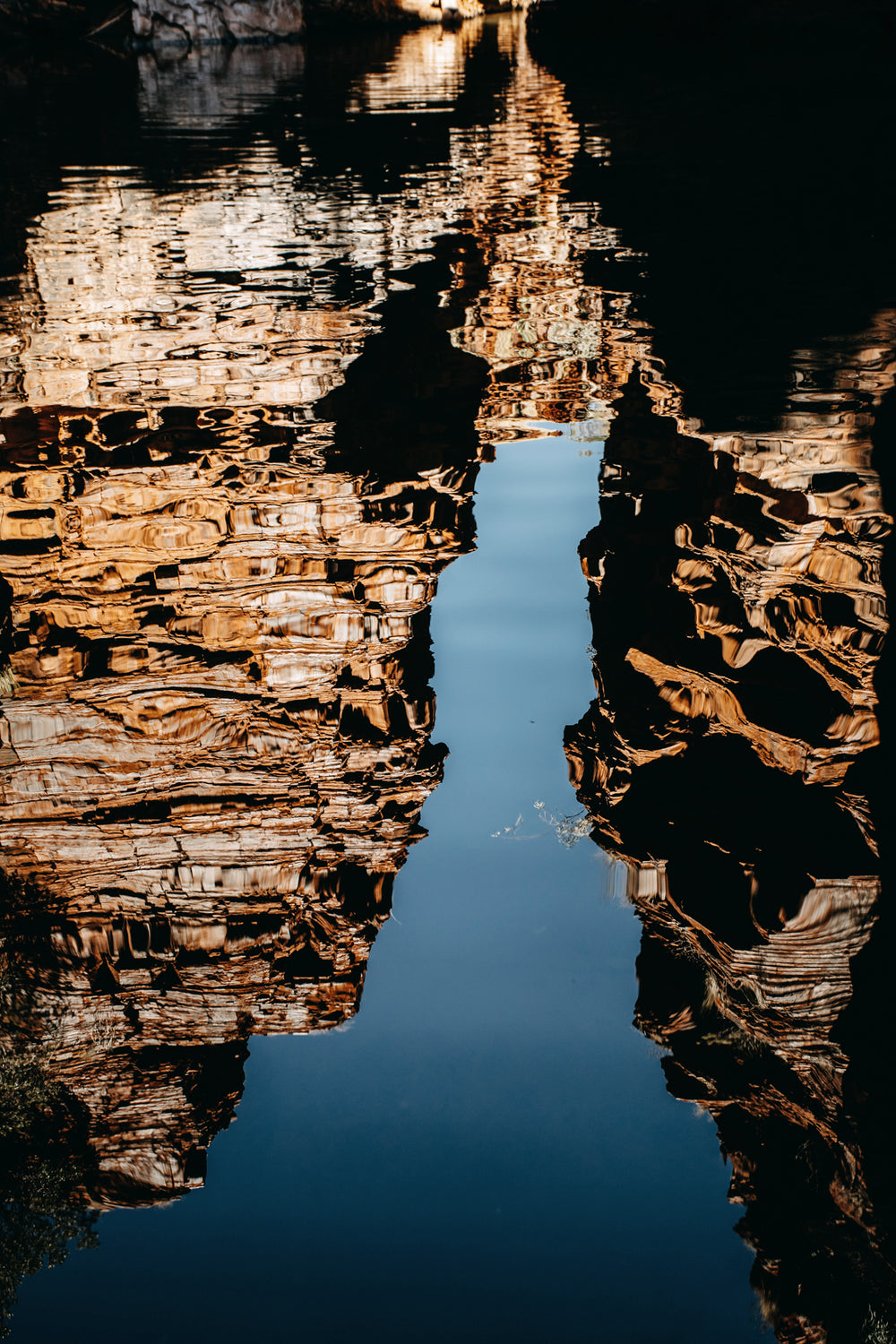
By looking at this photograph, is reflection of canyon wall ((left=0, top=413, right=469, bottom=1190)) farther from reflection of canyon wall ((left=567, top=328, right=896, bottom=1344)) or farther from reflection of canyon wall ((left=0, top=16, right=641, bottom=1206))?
reflection of canyon wall ((left=567, top=328, right=896, bottom=1344))

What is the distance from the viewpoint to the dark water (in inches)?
71.3

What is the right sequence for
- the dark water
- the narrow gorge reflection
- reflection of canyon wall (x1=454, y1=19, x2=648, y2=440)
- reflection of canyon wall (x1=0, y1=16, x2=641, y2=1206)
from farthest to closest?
reflection of canyon wall (x1=454, y1=19, x2=648, y2=440)
reflection of canyon wall (x1=0, y1=16, x2=641, y2=1206)
the narrow gorge reflection
the dark water

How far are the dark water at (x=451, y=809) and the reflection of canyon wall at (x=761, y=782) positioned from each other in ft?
0.04

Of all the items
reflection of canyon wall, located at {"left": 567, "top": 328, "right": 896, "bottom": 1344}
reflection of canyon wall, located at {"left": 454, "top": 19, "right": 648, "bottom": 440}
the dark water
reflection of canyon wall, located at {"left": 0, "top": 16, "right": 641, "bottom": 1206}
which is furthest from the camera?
reflection of canyon wall, located at {"left": 454, "top": 19, "right": 648, "bottom": 440}

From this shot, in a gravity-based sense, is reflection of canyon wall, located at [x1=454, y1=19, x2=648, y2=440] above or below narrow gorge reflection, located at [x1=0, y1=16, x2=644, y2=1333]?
above

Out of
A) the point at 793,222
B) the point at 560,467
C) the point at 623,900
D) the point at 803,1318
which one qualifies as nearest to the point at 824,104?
the point at 793,222

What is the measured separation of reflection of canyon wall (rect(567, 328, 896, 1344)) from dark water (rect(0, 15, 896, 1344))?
0.04 feet

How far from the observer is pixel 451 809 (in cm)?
273

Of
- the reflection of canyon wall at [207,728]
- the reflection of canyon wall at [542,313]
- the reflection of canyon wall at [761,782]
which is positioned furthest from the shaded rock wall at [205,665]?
the reflection of canyon wall at [761,782]

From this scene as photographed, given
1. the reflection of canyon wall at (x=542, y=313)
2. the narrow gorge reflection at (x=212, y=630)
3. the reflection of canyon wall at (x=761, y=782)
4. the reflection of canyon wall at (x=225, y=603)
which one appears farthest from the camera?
the reflection of canyon wall at (x=542, y=313)

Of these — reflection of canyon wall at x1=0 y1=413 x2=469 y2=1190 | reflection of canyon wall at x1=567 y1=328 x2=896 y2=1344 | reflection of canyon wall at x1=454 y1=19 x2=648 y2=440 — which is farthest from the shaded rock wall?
reflection of canyon wall at x1=567 y1=328 x2=896 y2=1344

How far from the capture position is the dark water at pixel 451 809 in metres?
1.81

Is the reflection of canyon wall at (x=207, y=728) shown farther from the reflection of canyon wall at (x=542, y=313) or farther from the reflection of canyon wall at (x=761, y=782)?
the reflection of canyon wall at (x=542, y=313)

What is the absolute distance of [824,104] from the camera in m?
12.9
